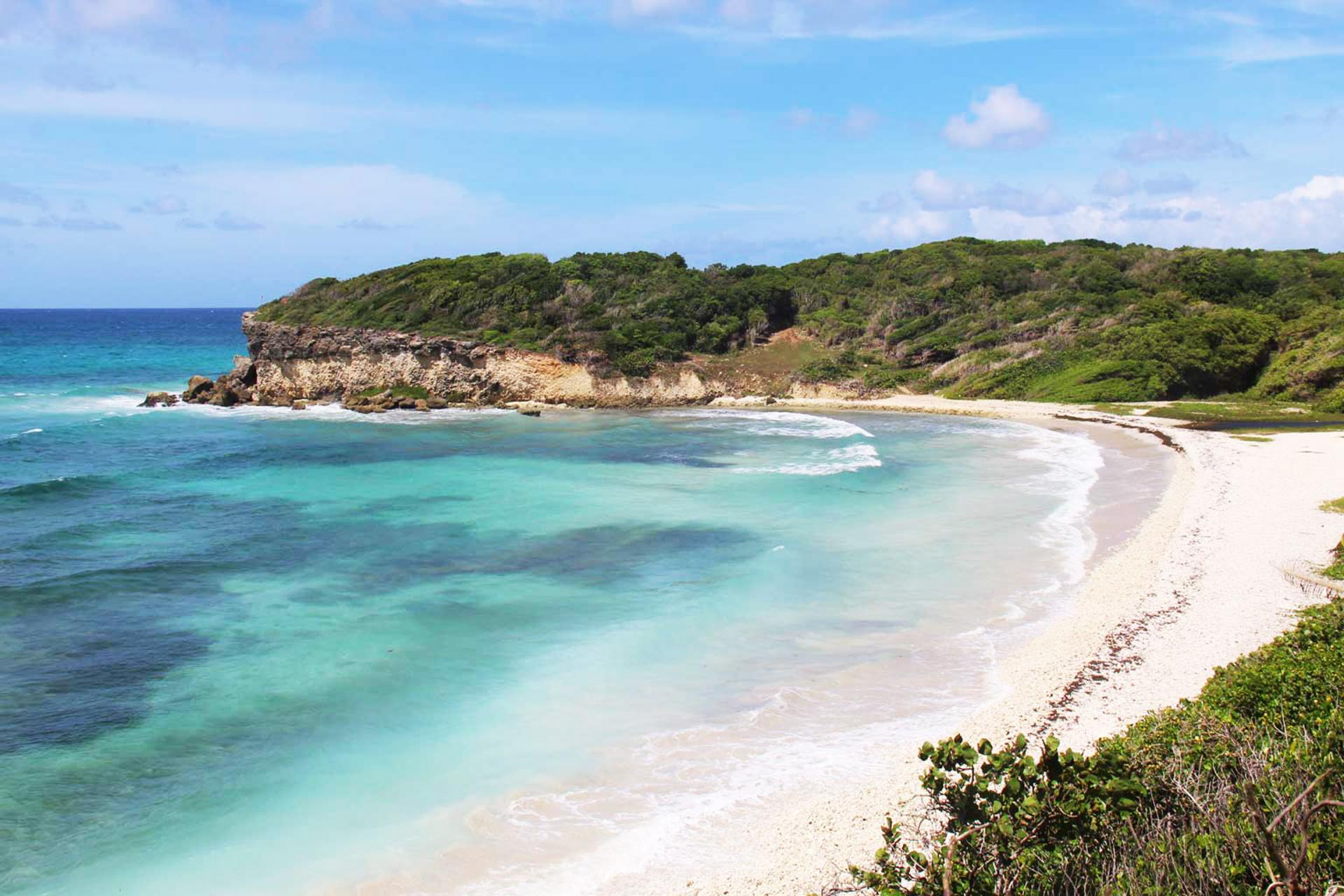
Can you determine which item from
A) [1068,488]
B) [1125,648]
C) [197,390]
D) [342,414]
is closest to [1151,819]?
[1125,648]

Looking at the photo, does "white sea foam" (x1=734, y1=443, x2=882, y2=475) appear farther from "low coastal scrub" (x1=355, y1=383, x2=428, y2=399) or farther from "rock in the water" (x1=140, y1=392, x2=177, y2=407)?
"rock in the water" (x1=140, y1=392, x2=177, y2=407)

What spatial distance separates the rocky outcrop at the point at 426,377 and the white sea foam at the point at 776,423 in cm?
326

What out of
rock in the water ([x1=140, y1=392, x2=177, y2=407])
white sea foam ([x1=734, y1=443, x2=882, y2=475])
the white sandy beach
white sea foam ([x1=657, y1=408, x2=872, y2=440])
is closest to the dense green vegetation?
Answer: white sea foam ([x1=657, y1=408, x2=872, y2=440])

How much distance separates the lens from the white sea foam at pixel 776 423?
4059cm

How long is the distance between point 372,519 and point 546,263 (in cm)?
3935

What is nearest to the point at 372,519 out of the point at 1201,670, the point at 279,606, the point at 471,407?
the point at 279,606

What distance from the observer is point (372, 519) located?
24391mm

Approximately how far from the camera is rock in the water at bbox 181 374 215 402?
53.4 m

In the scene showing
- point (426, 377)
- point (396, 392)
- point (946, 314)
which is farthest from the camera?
point (946, 314)

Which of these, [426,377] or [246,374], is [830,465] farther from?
[246,374]

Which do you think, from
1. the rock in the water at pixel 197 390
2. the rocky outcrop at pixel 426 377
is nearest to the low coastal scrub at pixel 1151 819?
the rocky outcrop at pixel 426 377

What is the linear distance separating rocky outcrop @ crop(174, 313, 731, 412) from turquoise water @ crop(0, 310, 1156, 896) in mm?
19464

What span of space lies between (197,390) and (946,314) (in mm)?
44931

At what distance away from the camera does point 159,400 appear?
5244cm
